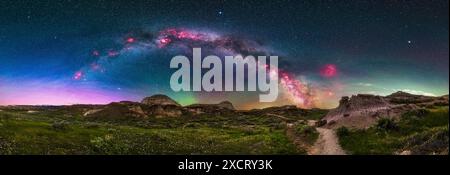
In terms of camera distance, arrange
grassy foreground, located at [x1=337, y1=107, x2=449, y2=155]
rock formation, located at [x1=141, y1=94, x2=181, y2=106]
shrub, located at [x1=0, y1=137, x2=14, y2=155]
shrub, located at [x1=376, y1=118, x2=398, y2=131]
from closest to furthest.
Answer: grassy foreground, located at [x1=337, y1=107, x2=449, y2=155]
shrub, located at [x1=0, y1=137, x2=14, y2=155]
shrub, located at [x1=376, y1=118, x2=398, y2=131]
rock formation, located at [x1=141, y1=94, x2=181, y2=106]

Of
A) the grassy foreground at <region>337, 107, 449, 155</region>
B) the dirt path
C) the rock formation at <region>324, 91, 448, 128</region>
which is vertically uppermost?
the rock formation at <region>324, 91, 448, 128</region>

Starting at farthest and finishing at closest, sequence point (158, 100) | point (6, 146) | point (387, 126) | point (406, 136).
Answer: point (158, 100)
point (387, 126)
point (406, 136)
point (6, 146)

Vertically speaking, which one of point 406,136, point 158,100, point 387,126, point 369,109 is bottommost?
point 406,136

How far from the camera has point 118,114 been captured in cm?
13725

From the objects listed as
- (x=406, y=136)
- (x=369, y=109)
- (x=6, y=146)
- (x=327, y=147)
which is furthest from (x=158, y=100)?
(x=406, y=136)

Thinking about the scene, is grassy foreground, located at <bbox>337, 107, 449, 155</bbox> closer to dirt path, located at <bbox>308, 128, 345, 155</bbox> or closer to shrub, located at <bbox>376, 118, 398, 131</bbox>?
shrub, located at <bbox>376, 118, 398, 131</bbox>

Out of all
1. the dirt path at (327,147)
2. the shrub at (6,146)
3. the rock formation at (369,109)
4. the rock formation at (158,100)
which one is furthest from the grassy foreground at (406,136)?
the rock formation at (158,100)

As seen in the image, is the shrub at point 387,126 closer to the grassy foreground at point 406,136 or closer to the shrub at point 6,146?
the grassy foreground at point 406,136

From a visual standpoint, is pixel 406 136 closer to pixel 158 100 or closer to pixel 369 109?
pixel 369 109

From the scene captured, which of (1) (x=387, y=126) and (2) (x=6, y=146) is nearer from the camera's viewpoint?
(2) (x=6, y=146)

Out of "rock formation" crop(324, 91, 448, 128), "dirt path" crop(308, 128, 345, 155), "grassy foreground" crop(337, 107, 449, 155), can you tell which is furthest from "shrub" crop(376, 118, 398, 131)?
"rock formation" crop(324, 91, 448, 128)

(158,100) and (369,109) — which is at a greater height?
(158,100)

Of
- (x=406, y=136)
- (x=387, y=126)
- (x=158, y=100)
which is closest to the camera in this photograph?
(x=406, y=136)
